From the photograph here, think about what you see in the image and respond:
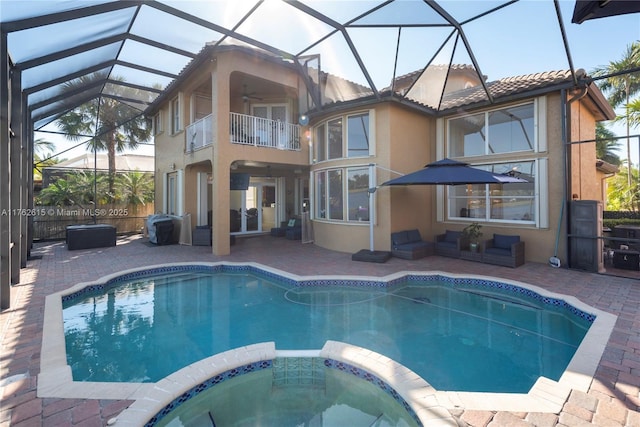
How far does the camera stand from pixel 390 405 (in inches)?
149

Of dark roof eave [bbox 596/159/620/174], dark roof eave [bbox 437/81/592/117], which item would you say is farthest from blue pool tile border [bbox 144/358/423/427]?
dark roof eave [bbox 596/159/620/174]

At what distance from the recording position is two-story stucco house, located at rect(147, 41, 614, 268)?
10094mm

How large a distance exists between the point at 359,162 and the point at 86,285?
29.8 ft

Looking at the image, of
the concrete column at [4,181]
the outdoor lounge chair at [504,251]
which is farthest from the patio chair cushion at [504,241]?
the concrete column at [4,181]

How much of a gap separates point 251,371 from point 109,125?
21552 mm

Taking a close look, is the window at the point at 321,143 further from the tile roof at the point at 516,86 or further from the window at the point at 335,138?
the tile roof at the point at 516,86

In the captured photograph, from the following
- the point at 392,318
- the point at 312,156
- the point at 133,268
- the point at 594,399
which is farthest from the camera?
the point at 312,156

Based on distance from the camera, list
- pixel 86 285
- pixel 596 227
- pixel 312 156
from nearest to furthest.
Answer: pixel 86 285, pixel 596 227, pixel 312 156

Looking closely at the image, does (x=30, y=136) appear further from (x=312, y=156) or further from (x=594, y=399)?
(x=594, y=399)

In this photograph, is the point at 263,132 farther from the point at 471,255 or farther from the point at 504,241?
the point at 504,241

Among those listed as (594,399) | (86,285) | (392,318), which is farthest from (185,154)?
(594,399)

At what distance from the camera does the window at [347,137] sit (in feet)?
39.4

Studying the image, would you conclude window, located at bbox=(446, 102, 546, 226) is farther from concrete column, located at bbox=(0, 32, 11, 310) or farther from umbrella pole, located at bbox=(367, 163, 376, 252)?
concrete column, located at bbox=(0, 32, 11, 310)

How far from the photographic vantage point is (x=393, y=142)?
11453 mm
